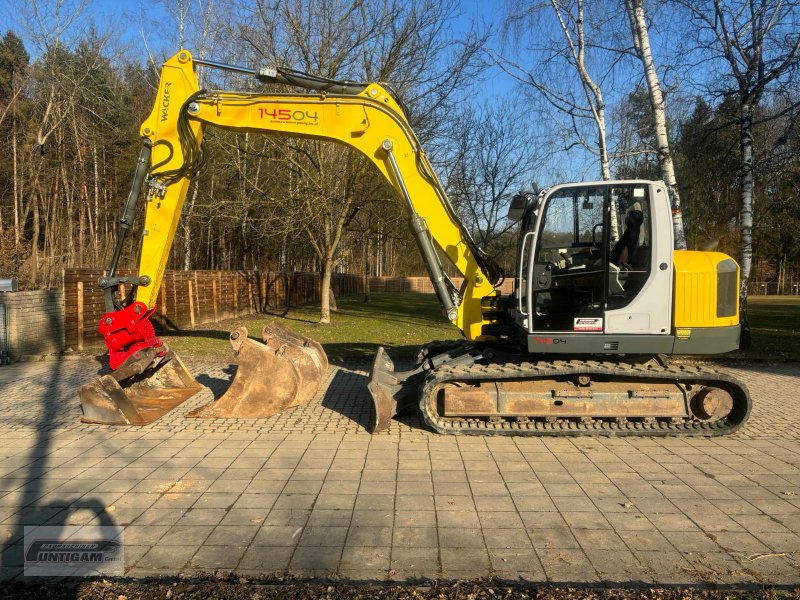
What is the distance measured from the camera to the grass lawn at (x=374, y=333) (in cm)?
1198

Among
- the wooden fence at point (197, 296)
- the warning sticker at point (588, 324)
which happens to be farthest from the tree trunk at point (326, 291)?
the warning sticker at point (588, 324)

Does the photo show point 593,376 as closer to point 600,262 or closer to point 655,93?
point 600,262

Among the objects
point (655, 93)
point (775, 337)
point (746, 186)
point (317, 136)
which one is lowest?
point (775, 337)

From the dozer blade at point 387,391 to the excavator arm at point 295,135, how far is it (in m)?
0.97

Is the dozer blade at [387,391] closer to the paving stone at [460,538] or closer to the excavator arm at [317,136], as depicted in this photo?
the excavator arm at [317,136]

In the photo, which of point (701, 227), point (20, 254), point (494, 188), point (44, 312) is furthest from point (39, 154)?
point (701, 227)

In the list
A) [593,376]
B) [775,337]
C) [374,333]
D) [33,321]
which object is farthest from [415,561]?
[775,337]

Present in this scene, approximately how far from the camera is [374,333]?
15.5 meters

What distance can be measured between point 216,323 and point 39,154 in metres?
10.7

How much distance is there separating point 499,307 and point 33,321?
9.20 metres

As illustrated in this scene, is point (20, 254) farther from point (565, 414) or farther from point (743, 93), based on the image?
point (743, 93)

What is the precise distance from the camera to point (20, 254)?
1460 cm

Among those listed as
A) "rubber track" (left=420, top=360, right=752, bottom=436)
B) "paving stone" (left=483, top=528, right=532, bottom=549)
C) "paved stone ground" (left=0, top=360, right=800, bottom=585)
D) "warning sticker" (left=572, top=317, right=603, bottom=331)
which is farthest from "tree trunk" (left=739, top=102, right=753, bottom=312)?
"paving stone" (left=483, top=528, right=532, bottom=549)

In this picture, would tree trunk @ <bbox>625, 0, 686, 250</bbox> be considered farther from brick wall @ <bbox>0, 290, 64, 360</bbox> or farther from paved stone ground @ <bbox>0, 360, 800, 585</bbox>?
brick wall @ <bbox>0, 290, 64, 360</bbox>
